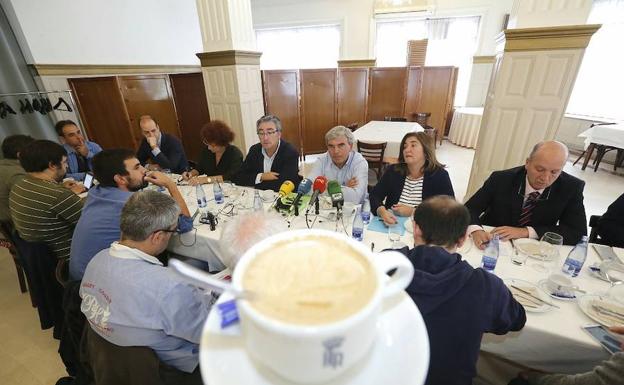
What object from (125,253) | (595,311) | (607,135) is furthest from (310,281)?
(607,135)

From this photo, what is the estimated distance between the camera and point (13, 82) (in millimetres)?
3516

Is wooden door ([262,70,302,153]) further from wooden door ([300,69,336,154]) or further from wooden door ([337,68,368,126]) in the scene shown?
wooden door ([337,68,368,126])

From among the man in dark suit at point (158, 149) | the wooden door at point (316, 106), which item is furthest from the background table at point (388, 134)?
the man in dark suit at point (158, 149)

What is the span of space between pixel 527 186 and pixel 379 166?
2456 mm

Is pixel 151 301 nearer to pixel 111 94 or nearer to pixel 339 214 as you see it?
pixel 339 214

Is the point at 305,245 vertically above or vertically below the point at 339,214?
above

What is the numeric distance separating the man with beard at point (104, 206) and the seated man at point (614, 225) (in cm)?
316

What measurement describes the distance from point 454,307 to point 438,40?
849cm

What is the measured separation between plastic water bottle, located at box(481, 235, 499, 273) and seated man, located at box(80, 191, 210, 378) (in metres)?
1.42

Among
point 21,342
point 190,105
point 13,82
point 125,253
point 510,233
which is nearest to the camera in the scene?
point 125,253

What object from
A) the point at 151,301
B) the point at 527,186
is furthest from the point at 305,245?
the point at 527,186

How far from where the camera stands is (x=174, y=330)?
1059 millimetres

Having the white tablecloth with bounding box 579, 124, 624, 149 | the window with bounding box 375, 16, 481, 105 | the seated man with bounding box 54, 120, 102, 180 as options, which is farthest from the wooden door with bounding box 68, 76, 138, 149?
the white tablecloth with bounding box 579, 124, 624, 149

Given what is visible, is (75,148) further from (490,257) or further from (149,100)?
(490,257)
